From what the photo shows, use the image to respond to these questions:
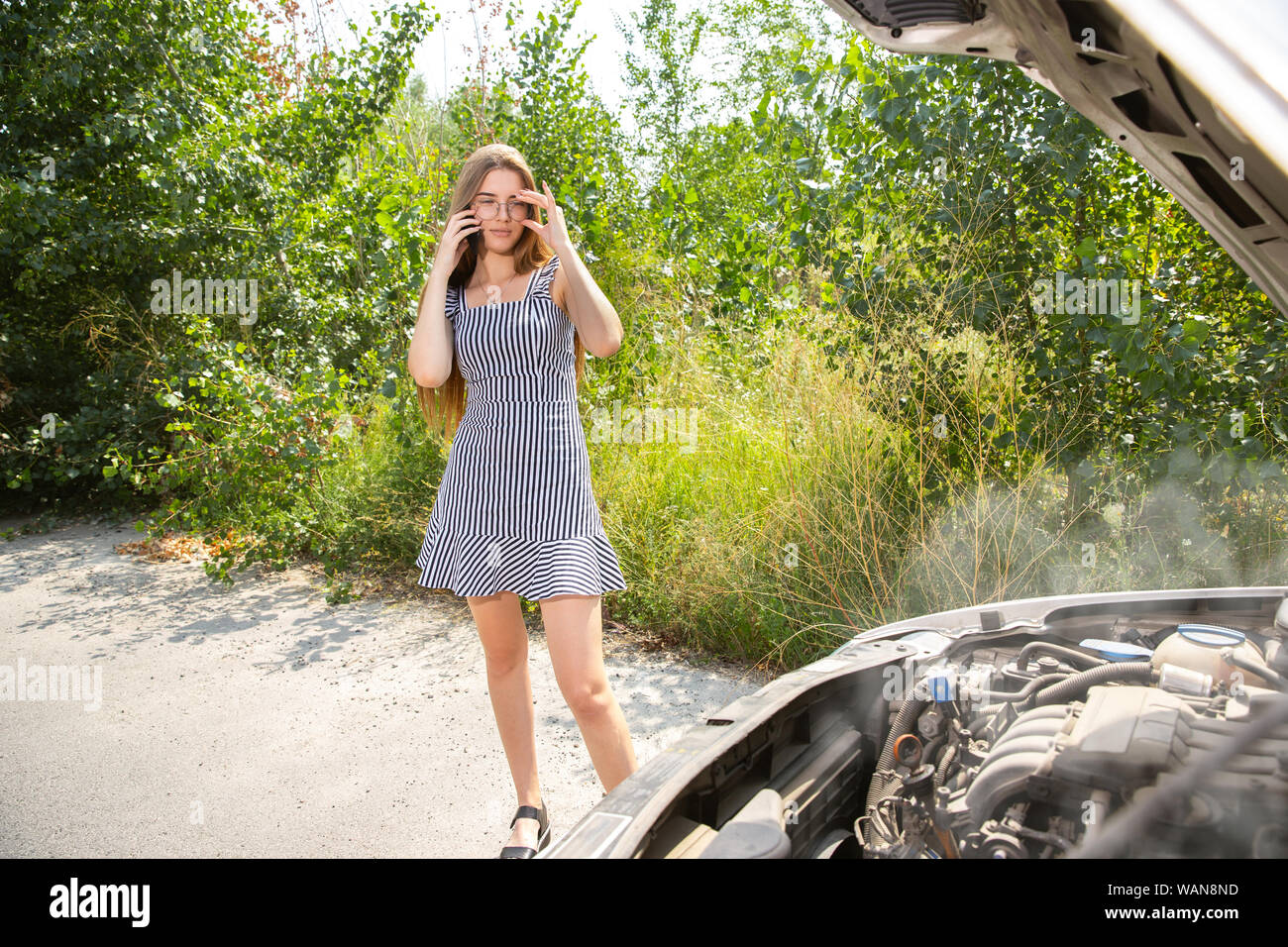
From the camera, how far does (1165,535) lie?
4.18 metres

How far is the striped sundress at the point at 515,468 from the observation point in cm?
272

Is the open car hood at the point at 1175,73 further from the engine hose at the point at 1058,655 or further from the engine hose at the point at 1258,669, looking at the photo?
the engine hose at the point at 1058,655

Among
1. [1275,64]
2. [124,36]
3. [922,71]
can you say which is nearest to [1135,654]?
[1275,64]

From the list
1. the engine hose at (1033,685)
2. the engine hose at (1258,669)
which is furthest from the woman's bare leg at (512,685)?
the engine hose at (1258,669)

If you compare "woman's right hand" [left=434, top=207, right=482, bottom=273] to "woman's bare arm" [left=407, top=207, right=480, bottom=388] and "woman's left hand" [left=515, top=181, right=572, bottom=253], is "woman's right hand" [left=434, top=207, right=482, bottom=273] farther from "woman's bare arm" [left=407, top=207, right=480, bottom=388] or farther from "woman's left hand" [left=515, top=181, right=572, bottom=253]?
"woman's left hand" [left=515, top=181, right=572, bottom=253]

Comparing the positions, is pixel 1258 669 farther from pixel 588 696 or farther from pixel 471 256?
pixel 471 256

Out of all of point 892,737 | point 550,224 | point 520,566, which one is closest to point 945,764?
point 892,737

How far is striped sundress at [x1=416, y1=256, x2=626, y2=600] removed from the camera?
8.92 feet

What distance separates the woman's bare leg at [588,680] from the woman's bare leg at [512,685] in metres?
0.21

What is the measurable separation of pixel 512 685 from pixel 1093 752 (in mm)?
1809

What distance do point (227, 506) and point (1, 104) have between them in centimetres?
408

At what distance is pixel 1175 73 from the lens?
1.23 metres

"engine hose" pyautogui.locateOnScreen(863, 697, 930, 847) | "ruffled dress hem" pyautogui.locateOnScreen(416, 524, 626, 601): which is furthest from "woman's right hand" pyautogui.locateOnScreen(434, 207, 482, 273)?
"engine hose" pyautogui.locateOnScreen(863, 697, 930, 847)
